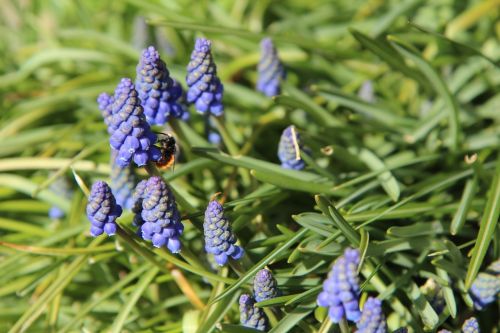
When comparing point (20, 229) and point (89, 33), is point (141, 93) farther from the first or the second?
point (89, 33)

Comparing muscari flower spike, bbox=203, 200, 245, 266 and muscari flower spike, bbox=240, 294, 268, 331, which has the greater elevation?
muscari flower spike, bbox=203, 200, 245, 266

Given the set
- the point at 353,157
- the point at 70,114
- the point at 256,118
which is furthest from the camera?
the point at 70,114

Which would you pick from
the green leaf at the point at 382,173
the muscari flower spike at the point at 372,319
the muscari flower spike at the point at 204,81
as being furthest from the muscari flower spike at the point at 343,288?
the muscari flower spike at the point at 204,81

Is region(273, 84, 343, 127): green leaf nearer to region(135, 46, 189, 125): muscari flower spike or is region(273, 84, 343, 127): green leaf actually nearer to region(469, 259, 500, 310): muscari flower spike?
region(135, 46, 189, 125): muscari flower spike

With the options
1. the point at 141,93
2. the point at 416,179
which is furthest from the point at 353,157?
the point at 141,93

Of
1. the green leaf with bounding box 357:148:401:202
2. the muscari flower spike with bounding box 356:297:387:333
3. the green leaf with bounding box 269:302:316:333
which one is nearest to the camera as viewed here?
the muscari flower spike with bounding box 356:297:387:333

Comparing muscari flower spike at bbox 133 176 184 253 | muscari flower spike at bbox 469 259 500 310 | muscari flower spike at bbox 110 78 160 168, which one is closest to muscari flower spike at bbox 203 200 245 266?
muscari flower spike at bbox 133 176 184 253

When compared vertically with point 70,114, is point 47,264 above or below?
below
